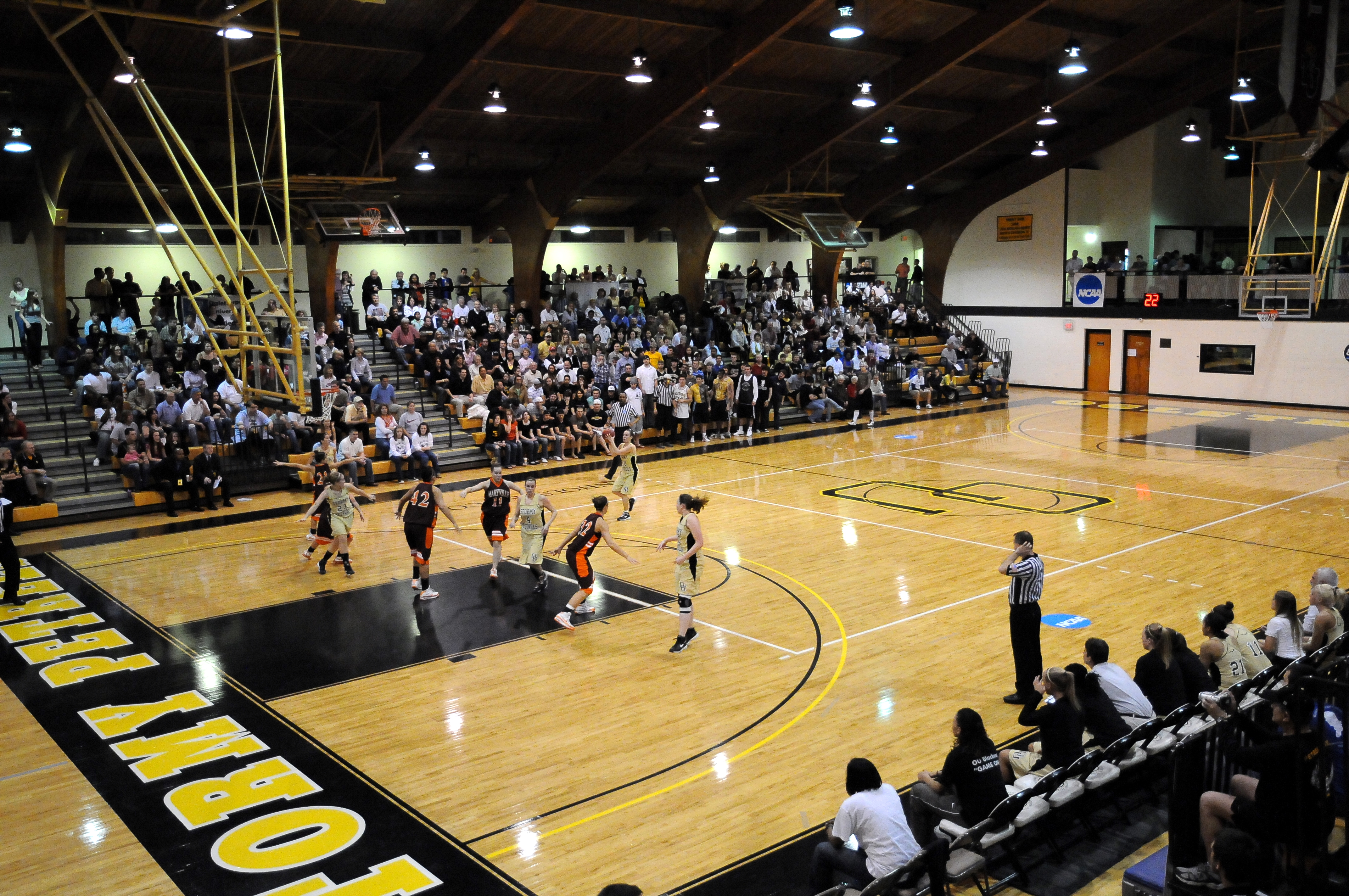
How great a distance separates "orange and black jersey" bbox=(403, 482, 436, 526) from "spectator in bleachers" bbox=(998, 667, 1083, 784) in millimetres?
6991

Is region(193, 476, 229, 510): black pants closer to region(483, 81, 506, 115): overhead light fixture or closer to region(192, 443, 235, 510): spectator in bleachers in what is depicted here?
region(192, 443, 235, 510): spectator in bleachers

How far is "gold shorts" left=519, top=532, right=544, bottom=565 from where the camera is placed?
12.1m

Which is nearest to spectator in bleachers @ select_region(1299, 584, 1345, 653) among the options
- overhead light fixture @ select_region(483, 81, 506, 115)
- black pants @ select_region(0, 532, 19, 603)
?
black pants @ select_region(0, 532, 19, 603)

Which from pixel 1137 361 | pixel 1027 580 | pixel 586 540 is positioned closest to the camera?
pixel 1027 580

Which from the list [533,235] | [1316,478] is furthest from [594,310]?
[1316,478]

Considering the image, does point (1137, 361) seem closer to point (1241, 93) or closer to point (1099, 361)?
point (1099, 361)

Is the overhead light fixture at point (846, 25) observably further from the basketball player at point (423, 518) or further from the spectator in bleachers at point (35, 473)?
the spectator in bleachers at point (35, 473)

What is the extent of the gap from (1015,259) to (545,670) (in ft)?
96.1

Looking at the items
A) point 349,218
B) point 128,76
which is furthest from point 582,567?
point 349,218

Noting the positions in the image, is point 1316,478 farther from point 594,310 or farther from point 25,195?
point 25,195

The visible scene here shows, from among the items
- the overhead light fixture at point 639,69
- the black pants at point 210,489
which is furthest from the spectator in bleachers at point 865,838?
the overhead light fixture at point 639,69

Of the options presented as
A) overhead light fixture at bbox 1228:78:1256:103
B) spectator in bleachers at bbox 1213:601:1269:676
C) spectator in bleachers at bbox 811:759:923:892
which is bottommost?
spectator in bleachers at bbox 811:759:923:892

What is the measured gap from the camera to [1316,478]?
725 inches

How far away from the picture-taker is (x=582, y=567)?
10898 millimetres
